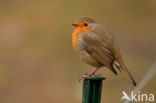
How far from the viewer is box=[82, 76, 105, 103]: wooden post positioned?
6.23m

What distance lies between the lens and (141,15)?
656 inches

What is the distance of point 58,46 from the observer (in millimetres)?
14250

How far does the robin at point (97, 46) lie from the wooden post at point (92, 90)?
1.77m

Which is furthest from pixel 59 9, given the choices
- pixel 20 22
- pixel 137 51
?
pixel 137 51

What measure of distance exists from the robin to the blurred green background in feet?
11.1

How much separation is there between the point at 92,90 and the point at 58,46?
800 centimetres

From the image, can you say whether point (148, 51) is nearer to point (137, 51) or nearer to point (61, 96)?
point (137, 51)

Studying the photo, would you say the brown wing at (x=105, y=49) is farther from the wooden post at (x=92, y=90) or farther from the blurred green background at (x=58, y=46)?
the blurred green background at (x=58, y=46)

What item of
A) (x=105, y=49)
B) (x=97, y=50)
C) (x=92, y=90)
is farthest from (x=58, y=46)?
(x=92, y=90)

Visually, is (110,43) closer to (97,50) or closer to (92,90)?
(97,50)

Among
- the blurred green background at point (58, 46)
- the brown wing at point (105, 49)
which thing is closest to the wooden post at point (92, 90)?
the brown wing at point (105, 49)

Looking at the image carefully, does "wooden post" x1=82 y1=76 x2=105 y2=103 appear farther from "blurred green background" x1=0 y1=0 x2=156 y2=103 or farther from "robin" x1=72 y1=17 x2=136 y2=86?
"blurred green background" x1=0 y1=0 x2=156 y2=103

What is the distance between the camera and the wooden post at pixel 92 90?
6227mm

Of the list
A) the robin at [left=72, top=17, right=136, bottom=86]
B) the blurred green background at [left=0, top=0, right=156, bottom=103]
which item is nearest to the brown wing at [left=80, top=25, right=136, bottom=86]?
the robin at [left=72, top=17, right=136, bottom=86]
